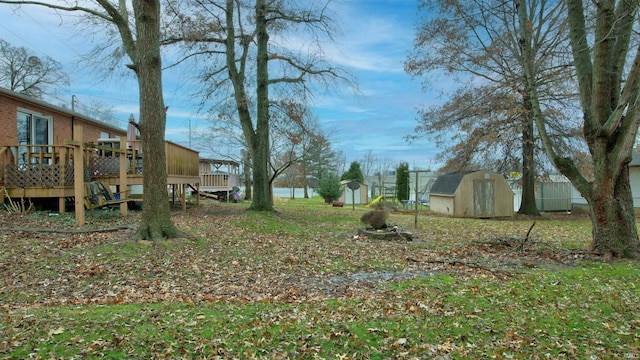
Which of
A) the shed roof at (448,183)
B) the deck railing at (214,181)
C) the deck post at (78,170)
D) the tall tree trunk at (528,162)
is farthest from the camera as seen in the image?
the deck railing at (214,181)

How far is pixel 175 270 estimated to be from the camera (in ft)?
22.3

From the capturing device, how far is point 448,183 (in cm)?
2169

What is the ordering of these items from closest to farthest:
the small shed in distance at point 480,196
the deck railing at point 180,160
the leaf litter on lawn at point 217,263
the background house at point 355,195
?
the leaf litter on lawn at point 217,263
the deck railing at point 180,160
the small shed in distance at point 480,196
the background house at point 355,195

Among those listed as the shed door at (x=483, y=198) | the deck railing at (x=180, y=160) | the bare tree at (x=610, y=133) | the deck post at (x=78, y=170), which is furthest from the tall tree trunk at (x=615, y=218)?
the deck railing at (x=180, y=160)

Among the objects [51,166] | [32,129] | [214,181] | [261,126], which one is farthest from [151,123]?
[214,181]

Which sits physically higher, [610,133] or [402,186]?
[610,133]

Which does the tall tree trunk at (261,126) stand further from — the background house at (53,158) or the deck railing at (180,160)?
the background house at (53,158)

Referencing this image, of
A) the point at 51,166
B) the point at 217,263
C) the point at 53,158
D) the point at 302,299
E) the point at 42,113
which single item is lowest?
the point at 302,299

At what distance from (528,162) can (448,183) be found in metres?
3.96

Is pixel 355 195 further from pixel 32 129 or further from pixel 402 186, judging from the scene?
pixel 32 129

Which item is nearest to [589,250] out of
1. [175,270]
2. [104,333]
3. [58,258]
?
[175,270]

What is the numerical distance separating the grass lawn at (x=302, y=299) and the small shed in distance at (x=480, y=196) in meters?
10.4

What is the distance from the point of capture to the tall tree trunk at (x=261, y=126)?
15.9 meters

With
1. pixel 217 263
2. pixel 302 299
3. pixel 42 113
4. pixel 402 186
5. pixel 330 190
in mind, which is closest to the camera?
pixel 302 299
